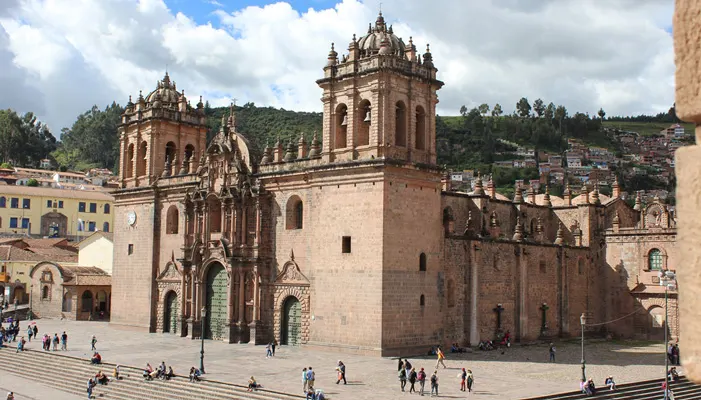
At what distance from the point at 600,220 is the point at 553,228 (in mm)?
2726

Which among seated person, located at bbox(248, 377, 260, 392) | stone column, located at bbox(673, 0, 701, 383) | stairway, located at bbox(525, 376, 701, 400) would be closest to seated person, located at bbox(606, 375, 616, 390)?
stairway, located at bbox(525, 376, 701, 400)

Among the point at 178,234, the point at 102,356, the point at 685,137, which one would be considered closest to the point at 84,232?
the point at 178,234

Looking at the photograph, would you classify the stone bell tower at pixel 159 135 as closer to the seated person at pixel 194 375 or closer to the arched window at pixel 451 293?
the arched window at pixel 451 293

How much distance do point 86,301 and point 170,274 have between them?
11.7 meters

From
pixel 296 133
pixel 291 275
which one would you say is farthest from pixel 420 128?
pixel 296 133

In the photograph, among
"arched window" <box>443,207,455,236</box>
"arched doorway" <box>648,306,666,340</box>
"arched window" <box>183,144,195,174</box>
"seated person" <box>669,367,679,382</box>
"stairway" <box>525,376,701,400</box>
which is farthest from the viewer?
"arched doorway" <box>648,306,666,340</box>

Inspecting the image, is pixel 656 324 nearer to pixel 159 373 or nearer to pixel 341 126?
pixel 341 126

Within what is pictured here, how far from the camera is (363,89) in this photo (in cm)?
3084

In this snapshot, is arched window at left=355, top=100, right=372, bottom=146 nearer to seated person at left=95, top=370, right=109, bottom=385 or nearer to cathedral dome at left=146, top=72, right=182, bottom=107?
seated person at left=95, top=370, right=109, bottom=385

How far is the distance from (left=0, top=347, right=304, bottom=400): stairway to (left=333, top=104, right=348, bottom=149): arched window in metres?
11.7

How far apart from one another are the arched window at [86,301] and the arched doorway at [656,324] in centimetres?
3397

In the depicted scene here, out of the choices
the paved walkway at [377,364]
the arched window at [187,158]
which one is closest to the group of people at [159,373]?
the paved walkway at [377,364]

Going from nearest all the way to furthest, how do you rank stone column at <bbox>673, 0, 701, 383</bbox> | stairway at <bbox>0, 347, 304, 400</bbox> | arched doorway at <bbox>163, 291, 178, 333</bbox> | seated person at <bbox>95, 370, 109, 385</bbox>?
stone column at <bbox>673, 0, 701, 383</bbox>
stairway at <bbox>0, 347, 304, 400</bbox>
seated person at <bbox>95, 370, 109, 385</bbox>
arched doorway at <bbox>163, 291, 178, 333</bbox>

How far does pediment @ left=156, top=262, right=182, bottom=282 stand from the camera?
127ft
